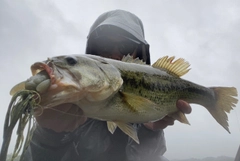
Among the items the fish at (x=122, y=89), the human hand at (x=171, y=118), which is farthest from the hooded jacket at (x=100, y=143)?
the fish at (x=122, y=89)

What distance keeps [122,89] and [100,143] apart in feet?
5.84

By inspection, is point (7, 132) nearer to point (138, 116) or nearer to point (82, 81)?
point (82, 81)

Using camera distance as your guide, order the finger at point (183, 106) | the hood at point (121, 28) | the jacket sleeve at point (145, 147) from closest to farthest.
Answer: the finger at point (183, 106) < the jacket sleeve at point (145, 147) < the hood at point (121, 28)

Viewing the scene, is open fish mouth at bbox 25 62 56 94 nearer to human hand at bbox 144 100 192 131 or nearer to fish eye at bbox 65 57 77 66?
fish eye at bbox 65 57 77 66

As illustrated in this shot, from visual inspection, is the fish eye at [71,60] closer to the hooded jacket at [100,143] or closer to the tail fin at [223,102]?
the hooded jacket at [100,143]

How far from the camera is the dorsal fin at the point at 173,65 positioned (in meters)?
2.75

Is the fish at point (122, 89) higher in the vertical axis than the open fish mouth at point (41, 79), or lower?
lower

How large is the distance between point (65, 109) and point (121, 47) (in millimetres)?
2490

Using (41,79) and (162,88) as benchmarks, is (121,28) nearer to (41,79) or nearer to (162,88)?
(162,88)

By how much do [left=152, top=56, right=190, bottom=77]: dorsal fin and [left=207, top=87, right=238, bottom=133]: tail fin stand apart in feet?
1.76

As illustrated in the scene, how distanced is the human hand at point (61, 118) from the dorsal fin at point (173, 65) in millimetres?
1018

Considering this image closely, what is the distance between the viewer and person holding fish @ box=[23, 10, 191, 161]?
267cm

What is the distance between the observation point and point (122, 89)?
204cm

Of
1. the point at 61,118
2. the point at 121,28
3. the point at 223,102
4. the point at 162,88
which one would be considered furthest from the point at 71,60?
the point at 121,28
